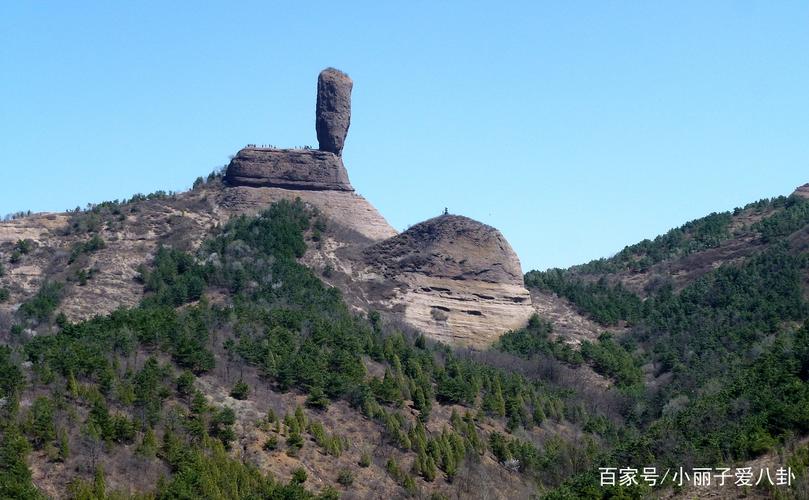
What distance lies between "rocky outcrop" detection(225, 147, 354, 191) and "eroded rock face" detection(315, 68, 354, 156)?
1.11 meters

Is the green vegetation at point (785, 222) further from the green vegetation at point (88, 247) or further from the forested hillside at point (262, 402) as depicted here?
the green vegetation at point (88, 247)

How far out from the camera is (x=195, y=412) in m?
51.1

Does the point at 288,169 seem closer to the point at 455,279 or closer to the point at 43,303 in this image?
the point at 455,279

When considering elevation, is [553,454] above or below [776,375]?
below

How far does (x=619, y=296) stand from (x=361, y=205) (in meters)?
20.1

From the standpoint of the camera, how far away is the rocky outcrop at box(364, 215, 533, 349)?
80.4m

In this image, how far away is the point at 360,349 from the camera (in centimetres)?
6425

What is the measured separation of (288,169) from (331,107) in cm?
544

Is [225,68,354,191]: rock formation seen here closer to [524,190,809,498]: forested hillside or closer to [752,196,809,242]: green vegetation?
[524,190,809,498]: forested hillside

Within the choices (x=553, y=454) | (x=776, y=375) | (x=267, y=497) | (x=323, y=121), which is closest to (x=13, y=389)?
(x=267, y=497)

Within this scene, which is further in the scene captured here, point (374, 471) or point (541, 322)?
point (541, 322)

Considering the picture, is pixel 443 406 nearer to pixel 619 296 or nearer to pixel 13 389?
pixel 13 389

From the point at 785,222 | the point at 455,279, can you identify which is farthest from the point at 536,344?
the point at 785,222

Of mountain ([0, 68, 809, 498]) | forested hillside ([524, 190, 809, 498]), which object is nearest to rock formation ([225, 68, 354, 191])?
mountain ([0, 68, 809, 498])
